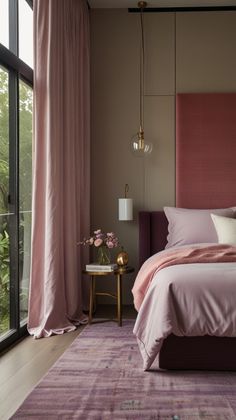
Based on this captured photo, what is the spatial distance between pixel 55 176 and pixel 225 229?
5.12 feet

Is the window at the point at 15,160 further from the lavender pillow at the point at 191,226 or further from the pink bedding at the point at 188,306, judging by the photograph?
the lavender pillow at the point at 191,226

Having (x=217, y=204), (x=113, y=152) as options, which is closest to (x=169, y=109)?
(x=113, y=152)

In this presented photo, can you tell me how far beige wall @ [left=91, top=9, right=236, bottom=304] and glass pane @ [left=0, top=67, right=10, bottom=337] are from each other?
1669 mm

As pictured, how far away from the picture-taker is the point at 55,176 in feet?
13.1

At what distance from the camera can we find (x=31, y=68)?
4059mm

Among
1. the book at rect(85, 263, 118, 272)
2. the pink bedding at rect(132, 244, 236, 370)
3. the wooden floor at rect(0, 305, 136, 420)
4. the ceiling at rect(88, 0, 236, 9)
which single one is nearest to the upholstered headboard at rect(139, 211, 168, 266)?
the book at rect(85, 263, 118, 272)

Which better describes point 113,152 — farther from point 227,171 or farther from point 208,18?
point 208,18

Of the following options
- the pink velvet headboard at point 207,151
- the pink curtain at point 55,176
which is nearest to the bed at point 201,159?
the pink velvet headboard at point 207,151

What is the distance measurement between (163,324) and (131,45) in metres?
3.42

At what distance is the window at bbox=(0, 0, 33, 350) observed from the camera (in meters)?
3.57

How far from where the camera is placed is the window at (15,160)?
3568mm

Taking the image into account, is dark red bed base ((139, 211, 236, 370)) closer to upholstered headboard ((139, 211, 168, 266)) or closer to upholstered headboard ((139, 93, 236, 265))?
upholstered headboard ((139, 211, 168, 266))

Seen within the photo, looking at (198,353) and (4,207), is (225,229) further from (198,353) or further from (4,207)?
(4,207)

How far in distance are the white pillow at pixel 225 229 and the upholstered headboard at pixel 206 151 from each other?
692mm
